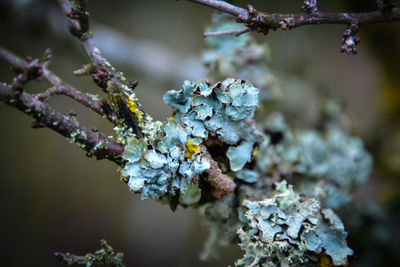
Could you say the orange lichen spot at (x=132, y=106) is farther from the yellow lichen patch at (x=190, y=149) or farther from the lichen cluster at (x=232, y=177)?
the yellow lichen patch at (x=190, y=149)

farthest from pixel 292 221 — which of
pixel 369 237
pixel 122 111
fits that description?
pixel 369 237

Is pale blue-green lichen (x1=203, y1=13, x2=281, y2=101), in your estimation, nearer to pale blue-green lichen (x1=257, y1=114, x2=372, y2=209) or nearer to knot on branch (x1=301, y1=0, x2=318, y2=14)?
pale blue-green lichen (x1=257, y1=114, x2=372, y2=209)

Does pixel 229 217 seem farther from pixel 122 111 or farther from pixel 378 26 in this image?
pixel 378 26

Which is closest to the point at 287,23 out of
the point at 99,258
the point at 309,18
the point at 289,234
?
the point at 309,18

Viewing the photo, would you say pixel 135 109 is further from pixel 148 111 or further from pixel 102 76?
pixel 148 111

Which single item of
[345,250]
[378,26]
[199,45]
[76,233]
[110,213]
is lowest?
[345,250]

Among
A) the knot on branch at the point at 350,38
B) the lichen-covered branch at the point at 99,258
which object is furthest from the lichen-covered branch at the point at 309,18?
the lichen-covered branch at the point at 99,258
